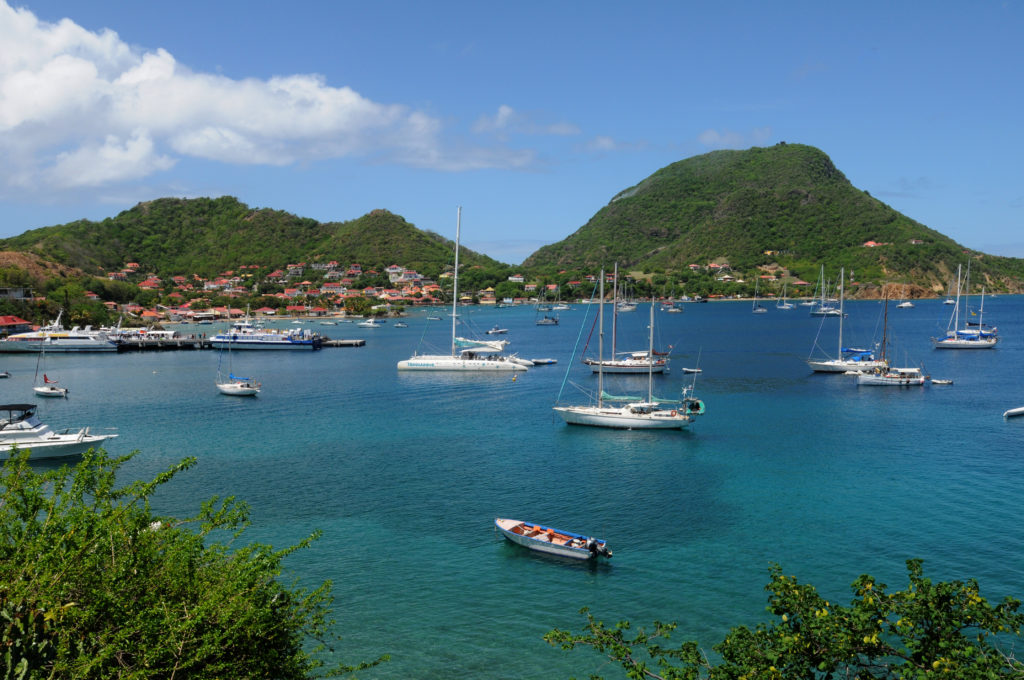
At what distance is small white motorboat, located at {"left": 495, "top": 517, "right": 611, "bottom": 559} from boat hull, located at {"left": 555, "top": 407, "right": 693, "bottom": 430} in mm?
19792

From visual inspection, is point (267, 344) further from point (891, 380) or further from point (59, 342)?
point (891, 380)

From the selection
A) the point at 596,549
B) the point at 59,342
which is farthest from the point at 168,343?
the point at 596,549

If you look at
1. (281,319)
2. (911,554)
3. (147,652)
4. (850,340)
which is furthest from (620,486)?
(281,319)

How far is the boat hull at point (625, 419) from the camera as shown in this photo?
1788 inches

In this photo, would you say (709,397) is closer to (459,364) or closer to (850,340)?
(459,364)

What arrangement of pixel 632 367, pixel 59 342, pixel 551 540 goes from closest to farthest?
1. pixel 551 540
2. pixel 632 367
3. pixel 59 342

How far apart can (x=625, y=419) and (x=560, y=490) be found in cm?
1387

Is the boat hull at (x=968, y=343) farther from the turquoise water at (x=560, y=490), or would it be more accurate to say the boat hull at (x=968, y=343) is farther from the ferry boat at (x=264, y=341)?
the ferry boat at (x=264, y=341)

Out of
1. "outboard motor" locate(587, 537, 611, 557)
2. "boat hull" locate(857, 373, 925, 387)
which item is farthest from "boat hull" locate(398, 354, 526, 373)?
"outboard motor" locate(587, 537, 611, 557)

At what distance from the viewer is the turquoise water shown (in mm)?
22047

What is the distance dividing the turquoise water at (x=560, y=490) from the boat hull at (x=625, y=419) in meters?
0.95

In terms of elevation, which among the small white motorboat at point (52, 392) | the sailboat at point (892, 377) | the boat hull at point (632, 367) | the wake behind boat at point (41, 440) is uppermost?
the sailboat at point (892, 377)

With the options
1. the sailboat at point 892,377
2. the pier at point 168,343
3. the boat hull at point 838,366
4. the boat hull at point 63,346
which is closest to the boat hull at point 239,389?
the pier at point 168,343

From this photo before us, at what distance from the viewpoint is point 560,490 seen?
33281 millimetres
